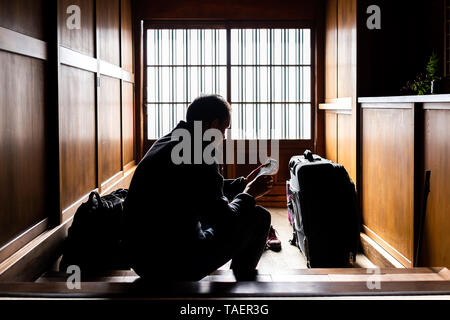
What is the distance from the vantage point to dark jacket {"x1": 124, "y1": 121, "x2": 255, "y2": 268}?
1969mm

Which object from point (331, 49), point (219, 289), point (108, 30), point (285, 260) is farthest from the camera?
point (331, 49)

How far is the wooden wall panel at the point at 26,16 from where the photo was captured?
7.27 ft

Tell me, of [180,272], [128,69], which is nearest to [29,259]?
[180,272]

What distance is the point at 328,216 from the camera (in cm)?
313

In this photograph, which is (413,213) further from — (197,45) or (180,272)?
(197,45)

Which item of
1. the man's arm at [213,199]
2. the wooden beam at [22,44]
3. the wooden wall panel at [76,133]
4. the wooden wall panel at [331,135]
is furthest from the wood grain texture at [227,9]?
the man's arm at [213,199]

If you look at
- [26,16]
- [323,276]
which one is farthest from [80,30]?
[323,276]

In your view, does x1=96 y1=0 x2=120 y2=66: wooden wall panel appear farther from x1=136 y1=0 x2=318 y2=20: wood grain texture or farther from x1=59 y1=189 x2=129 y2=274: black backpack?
x1=59 y1=189 x2=129 y2=274: black backpack

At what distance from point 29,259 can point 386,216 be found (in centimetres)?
222

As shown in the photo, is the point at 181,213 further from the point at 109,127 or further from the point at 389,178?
the point at 109,127

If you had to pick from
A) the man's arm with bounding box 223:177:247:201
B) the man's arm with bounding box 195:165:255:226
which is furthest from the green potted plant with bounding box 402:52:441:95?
the man's arm with bounding box 195:165:255:226

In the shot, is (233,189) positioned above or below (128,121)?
below

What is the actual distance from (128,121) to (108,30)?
1209 mm
